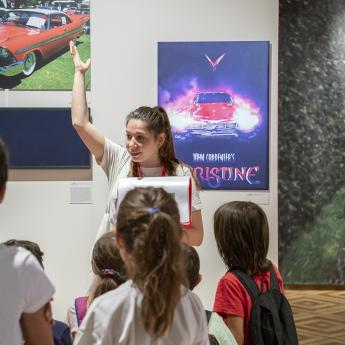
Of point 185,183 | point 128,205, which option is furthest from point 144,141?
point 128,205

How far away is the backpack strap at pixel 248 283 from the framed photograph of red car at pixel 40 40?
7.93 feet

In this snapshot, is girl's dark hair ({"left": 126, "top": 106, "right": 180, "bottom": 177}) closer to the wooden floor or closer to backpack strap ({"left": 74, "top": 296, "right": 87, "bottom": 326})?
backpack strap ({"left": 74, "top": 296, "right": 87, "bottom": 326})

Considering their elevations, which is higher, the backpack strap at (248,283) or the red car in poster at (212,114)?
the red car in poster at (212,114)

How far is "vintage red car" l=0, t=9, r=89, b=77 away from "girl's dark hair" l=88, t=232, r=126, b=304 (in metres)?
2.44

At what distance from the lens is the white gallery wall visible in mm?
4801

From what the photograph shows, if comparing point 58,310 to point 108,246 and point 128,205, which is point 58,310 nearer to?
point 108,246

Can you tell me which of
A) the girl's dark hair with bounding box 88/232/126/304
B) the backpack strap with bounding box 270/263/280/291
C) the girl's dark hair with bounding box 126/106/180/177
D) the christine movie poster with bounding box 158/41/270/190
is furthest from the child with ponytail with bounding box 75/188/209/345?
the christine movie poster with bounding box 158/41/270/190

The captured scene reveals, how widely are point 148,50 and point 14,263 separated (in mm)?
3141

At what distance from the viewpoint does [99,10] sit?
4.78m

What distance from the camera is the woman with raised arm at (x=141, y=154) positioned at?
3.38 metres

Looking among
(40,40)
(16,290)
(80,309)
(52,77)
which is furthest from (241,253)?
(40,40)

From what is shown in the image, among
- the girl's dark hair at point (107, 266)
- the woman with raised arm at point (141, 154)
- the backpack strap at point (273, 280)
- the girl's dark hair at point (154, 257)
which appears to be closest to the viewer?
the girl's dark hair at point (154, 257)

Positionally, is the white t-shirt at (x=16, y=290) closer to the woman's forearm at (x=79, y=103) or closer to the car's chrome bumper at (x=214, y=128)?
the woman's forearm at (x=79, y=103)

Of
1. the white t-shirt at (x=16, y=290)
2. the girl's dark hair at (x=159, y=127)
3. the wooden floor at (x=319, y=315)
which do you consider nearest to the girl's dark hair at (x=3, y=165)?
the white t-shirt at (x=16, y=290)
